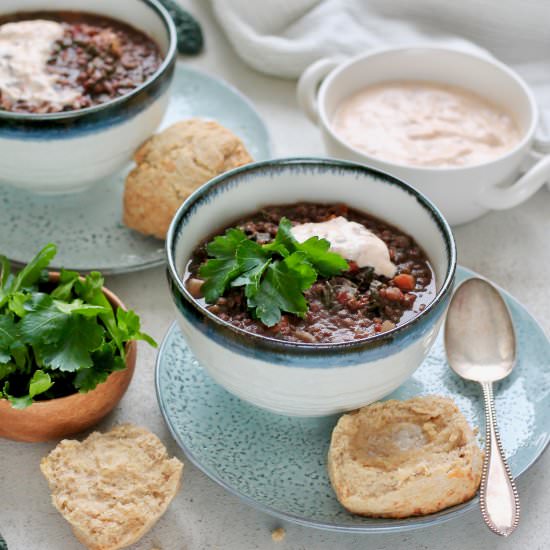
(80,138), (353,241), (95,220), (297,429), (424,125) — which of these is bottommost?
(95,220)

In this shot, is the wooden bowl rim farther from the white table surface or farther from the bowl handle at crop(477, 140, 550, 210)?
the bowl handle at crop(477, 140, 550, 210)

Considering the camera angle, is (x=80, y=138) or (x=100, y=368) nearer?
(x=100, y=368)

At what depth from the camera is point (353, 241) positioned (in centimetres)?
232

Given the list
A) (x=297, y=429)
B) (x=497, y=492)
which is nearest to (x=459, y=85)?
(x=297, y=429)

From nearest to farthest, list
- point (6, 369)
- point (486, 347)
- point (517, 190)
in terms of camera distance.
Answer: point (6, 369) < point (486, 347) < point (517, 190)

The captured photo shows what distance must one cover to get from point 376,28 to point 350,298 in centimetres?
185

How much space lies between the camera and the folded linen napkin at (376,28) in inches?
143

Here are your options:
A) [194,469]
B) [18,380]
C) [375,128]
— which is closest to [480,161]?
[375,128]

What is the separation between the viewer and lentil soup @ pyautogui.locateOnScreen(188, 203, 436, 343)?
84.0 inches

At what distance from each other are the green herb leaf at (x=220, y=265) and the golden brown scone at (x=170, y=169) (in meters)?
0.48

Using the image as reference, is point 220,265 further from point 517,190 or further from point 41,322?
point 517,190

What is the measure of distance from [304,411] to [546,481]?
2.08 ft

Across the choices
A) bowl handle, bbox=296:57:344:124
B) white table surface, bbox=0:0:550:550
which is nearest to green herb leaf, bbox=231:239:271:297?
white table surface, bbox=0:0:550:550

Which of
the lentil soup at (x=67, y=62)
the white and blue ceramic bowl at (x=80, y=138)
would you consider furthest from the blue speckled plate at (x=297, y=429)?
the lentil soup at (x=67, y=62)
